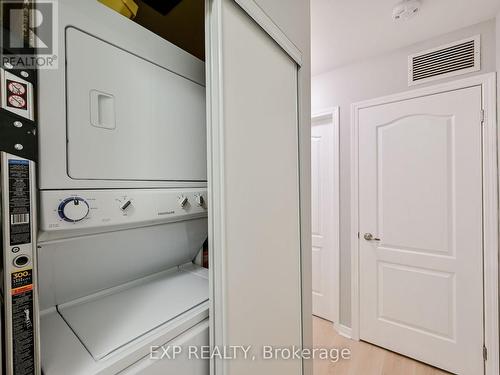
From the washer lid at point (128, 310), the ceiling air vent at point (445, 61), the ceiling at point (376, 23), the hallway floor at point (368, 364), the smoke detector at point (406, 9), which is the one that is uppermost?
the ceiling at point (376, 23)

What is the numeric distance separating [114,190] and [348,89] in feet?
7.95

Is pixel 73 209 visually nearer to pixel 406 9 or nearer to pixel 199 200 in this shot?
pixel 199 200

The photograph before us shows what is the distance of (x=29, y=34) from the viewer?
1.67ft

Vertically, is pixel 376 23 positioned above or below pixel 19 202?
above

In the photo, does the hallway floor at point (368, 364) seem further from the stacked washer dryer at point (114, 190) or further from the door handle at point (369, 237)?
the stacked washer dryer at point (114, 190)

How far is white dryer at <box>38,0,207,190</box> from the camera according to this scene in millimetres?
570

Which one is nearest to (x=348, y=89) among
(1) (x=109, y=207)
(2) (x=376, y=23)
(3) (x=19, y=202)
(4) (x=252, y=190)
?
(2) (x=376, y=23)

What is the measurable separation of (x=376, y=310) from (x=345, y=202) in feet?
3.48

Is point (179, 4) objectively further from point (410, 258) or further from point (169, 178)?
point (410, 258)

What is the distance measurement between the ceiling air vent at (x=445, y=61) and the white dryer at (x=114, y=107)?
2047 millimetres

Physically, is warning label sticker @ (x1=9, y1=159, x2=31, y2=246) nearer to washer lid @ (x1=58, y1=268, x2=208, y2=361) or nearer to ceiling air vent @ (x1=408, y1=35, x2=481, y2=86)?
washer lid @ (x1=58, y1=268, x2=208, y2=361)

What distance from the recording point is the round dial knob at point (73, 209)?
56 centimetres

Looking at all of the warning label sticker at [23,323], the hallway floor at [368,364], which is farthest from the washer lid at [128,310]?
the hallway floor at [368,364]

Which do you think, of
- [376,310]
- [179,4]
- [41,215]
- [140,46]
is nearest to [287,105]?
[140,46]
